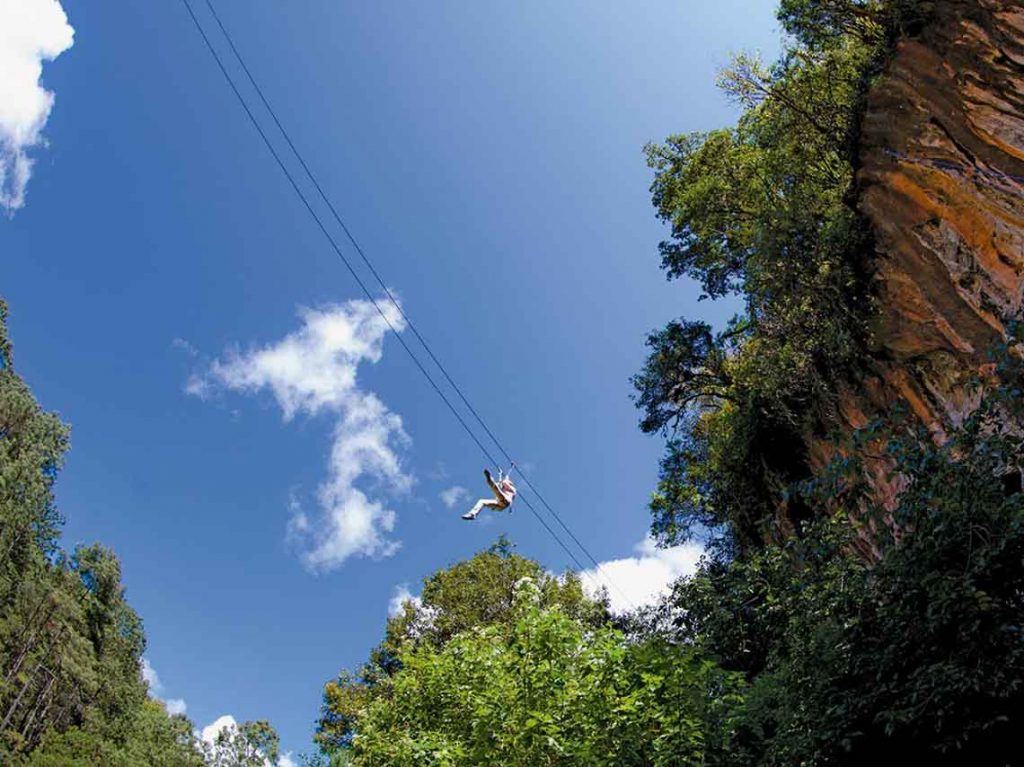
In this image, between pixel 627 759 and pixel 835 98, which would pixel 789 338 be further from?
pixel 627 759

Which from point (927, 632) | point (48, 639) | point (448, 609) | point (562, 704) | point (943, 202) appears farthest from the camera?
point (48, 639)

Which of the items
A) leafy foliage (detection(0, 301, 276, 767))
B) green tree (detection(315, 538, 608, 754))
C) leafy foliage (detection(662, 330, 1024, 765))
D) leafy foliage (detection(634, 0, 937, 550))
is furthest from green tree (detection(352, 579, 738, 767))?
leafy foliage (detection(0, 301, 276, 767))

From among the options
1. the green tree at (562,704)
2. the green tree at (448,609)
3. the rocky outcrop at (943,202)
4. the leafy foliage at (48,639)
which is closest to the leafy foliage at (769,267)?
the rocky outcrop at (943,202)

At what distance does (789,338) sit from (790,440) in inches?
78.3

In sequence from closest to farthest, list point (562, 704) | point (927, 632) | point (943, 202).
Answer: point (927, 632)
point (562, 704)
point (943, 202)

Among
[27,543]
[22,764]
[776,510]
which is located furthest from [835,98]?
[22,764]

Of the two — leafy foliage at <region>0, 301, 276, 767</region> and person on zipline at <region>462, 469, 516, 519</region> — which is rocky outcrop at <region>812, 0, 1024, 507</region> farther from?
leafy foliage at <region>0, 301, 276, 767</region>

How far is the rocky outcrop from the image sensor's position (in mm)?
8008

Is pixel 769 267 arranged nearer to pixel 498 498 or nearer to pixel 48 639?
pixel 498 498

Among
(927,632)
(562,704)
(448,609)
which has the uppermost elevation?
(448,609)

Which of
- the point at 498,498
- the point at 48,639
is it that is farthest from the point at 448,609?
the point at 48,639

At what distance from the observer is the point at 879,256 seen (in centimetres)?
973

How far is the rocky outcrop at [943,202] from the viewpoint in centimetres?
801

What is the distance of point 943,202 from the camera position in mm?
8742
